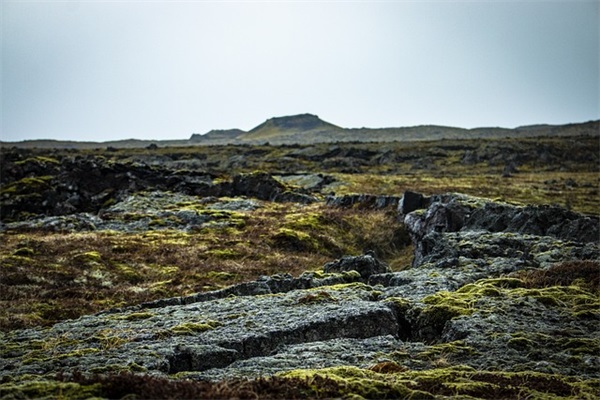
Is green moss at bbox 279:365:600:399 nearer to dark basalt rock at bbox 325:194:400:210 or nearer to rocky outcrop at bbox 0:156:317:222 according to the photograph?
dark basalt rock at bbox 325:194:400:210

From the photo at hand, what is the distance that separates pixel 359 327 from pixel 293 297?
4223 millimetres

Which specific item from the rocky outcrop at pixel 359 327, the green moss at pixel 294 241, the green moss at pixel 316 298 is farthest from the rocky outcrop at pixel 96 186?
the green moss at pixel 316 298

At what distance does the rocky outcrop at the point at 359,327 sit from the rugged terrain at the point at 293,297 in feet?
0.23

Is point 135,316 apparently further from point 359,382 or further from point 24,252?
point 24,252

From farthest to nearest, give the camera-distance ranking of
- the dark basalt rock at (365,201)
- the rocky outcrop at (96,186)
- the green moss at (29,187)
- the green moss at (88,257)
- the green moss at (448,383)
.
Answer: the green moss at (29,187) < the rocky outcrop at (96,186) < the dark basalt rock at (365,201) < the green moss at (88,257) < the green moss at (448,383)

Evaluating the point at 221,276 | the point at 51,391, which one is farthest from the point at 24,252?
the point at 51,391

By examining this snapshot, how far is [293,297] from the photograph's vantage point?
62.1ft

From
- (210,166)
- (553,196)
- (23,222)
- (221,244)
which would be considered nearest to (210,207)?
(221,244)

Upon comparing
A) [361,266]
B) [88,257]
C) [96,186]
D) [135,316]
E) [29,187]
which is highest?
[29,187]

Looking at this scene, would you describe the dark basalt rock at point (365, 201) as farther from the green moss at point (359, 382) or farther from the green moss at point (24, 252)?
the green moss at point (359, 382)

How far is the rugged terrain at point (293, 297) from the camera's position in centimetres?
1076

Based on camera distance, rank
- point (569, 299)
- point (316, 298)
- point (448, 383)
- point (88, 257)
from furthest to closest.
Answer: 1. point (88, 257)
2. point (316, 298)
3. point (569, 299)
4. point (448, 383)

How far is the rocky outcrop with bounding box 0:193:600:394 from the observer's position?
12.2 metres

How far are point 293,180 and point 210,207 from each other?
103 feet
